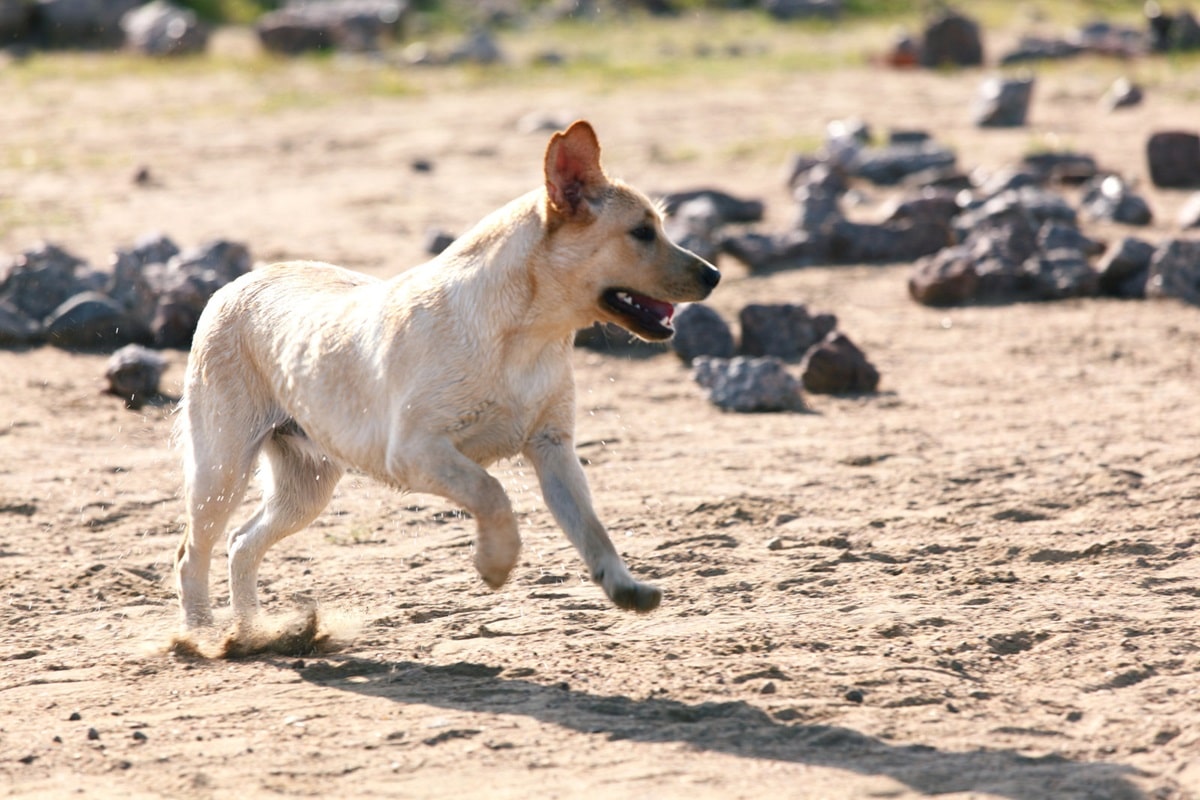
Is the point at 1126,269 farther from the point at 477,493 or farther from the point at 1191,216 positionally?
the point at 477,493

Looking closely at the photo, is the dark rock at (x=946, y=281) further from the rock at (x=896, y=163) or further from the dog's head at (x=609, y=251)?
the dog's head at (x=609, y=251)

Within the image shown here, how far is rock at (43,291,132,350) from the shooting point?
1008cm

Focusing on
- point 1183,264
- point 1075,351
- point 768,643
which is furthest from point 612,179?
point 1183,264

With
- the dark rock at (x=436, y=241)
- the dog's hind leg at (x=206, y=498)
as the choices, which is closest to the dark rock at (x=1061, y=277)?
the dark rock at (x=436, y=241)

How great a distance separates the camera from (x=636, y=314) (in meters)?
5.40

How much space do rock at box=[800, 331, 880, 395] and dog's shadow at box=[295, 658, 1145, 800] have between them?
4076mm

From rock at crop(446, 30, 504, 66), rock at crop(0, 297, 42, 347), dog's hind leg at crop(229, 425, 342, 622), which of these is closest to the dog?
dog's hind leg at crop(229, 425, 342, 622)

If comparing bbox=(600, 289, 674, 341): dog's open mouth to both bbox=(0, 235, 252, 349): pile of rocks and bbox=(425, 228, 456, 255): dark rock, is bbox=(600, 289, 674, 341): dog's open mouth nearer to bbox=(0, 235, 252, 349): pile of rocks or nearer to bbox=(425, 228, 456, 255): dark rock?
bbox=(0, 235, 252, 349): pile of rocks

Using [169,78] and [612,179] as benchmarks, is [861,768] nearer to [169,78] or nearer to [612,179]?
[612,179]

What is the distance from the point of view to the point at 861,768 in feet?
14.6

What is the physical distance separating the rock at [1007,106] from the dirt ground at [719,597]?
531 cm

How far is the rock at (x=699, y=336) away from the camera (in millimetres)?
9680

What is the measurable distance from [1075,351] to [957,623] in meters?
4.40

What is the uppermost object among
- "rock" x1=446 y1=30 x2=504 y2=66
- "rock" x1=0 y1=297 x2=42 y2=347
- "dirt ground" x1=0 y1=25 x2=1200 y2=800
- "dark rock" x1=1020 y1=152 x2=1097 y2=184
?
"rock" x1=446 y1=30 x2=504 y2=66
